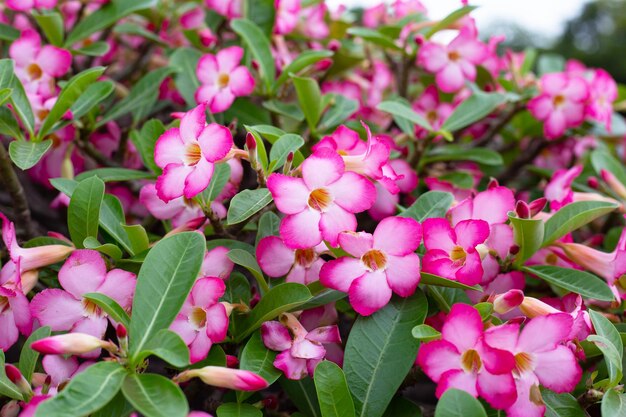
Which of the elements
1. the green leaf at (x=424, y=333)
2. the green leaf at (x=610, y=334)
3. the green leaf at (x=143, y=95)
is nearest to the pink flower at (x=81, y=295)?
the green leaf at (x=424, y=333)

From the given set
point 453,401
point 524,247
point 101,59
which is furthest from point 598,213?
point 101,59

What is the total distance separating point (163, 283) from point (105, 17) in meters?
0.72

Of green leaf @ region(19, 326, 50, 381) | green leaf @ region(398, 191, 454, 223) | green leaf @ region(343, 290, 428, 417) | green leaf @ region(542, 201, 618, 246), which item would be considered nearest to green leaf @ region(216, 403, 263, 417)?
green leaf @ region(343, 290, 428, 417)

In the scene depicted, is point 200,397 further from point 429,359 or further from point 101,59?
point 101,59

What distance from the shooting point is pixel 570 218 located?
834 millimetres

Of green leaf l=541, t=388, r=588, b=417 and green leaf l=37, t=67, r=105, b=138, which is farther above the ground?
green leaf l=37, t=67, r=105, b=138

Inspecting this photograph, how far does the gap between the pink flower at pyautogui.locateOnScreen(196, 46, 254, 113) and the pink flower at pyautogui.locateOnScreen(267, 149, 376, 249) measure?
1.13 ft

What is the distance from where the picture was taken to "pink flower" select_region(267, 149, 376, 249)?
0.72 metres

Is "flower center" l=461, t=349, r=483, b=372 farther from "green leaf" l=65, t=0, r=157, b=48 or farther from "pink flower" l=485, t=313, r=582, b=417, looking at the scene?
"green leaf" l=65, t=0, r=157, b=48

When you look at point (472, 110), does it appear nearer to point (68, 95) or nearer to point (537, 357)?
point (537, 357)

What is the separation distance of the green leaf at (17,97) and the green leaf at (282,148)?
371 mm

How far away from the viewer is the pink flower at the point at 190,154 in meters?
0.74

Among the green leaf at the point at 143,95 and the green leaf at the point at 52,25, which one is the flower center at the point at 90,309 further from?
the green leaf at the point at 52,25

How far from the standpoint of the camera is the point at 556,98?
1259 mm
